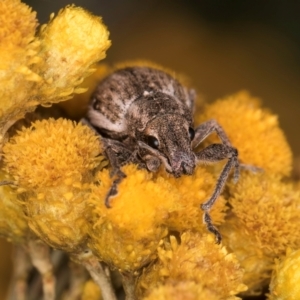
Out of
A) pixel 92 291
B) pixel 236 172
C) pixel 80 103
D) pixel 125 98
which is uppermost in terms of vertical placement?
pixel 80 103

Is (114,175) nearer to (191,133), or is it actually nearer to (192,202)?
(192,202)

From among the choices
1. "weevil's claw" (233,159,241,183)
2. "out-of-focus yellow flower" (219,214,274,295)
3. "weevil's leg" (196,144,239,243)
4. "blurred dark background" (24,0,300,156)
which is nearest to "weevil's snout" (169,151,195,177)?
"weevil's leg" (196,144,239,243)

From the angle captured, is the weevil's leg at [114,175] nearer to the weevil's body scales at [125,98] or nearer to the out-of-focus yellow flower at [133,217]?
the out-of-focus yellow flower at [133,217]

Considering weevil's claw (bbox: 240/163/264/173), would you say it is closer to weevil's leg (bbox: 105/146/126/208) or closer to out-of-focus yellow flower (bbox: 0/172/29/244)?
weevil's leg (bbox: 105/146/126/208)

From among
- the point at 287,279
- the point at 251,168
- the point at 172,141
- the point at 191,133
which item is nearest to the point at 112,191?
the point at 172,141

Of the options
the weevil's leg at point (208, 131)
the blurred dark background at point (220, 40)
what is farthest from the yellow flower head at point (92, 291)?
the blurred dark background at point (220, 40)

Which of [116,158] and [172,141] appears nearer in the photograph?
[116,158]

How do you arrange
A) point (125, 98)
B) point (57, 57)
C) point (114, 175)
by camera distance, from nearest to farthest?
1. point (114, 175)
2. point (57, 57)
3. point (125, 98)
